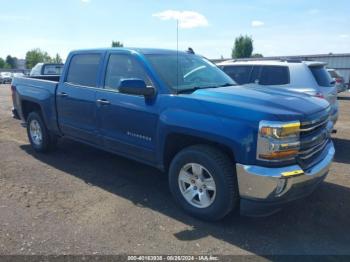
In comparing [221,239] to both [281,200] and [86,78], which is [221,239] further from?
[86,78]

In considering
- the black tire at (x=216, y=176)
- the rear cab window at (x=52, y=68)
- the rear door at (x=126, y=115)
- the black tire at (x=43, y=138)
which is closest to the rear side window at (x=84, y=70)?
the rear door at (x=126, y=115)

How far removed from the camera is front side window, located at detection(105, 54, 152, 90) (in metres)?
4.72

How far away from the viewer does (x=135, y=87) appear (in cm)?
424

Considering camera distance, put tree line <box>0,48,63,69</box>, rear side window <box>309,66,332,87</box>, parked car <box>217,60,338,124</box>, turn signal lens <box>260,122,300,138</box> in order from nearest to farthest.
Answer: turn signal lens <box>260,122,300,138</box> < parked car <box>217,60,338,124</box> < rear side window <box>309,66,332,87</box> < tree line <box>0,48,63,69</box>

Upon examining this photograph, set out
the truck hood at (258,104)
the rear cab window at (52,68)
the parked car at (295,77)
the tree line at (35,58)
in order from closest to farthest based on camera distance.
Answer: the truck hood at (258,104) < the parked car at (295,77) < the rear cab window at (52,68) < the tree line at (35,58)

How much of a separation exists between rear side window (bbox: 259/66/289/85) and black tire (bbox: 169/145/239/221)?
13.2 ft

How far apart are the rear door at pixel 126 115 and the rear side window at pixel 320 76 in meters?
4.09

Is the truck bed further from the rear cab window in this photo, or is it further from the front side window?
the rear cab window

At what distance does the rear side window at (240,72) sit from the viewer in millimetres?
7911

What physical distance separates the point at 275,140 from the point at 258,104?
472mm

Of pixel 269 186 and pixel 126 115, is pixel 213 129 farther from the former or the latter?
pixel 126 115

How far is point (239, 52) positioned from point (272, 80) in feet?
207

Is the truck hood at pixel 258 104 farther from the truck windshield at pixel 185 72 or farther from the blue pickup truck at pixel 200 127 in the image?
the truck windshield at pixel 185 72

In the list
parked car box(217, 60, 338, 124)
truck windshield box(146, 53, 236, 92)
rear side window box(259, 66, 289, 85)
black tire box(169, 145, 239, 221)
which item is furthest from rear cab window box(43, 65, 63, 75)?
black tire box(169, 145, 239, 221)
